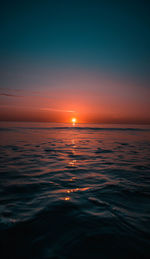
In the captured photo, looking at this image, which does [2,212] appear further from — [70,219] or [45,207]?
[70,219]

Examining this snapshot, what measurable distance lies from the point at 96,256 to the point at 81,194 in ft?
6.01

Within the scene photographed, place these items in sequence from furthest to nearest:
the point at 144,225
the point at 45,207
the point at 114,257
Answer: the point at 45,207 → the point at 144,225 → the point at 114,257

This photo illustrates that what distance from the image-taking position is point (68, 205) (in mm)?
3305

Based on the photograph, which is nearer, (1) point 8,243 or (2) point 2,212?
(1) point 8,243

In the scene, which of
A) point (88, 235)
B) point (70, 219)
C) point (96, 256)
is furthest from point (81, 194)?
point (96, 256)

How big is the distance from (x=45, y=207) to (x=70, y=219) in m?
0.66

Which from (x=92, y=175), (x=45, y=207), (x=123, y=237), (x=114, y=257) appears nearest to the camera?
(x=114, y=257)

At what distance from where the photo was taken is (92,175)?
17.9ft

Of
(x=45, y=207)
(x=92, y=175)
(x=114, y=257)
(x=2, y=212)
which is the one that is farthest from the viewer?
(x=92, y=175)

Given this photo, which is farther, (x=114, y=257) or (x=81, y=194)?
(x=81, y=194)

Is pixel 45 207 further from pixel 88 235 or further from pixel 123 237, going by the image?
pixel 123 237

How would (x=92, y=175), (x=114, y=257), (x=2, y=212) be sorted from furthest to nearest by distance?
(x=92, y=175)
(x=2, y=212)
(x=114, y=257)

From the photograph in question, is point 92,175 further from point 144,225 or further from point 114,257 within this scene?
point 114,257

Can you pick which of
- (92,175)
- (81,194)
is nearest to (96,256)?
(81,194)
